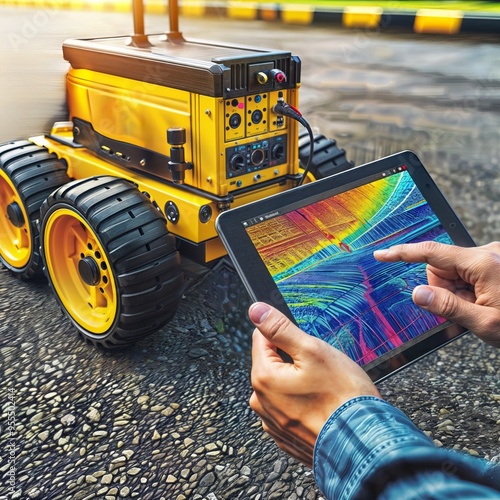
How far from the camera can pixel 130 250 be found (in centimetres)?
234

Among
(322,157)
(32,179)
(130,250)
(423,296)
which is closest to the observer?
(423,296)

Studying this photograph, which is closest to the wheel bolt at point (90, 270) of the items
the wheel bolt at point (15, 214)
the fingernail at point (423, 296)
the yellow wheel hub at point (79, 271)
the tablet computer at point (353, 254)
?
the yellow wheel hub at point (79, 271)

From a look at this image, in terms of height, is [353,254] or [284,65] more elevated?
[284,65]

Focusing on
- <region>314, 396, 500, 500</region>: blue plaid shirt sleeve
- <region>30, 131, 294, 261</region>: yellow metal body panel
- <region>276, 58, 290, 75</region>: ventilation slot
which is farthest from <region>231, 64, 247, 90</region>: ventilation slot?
<region>314, 396, 500, 500</region>: blue plaid shirt sleeve

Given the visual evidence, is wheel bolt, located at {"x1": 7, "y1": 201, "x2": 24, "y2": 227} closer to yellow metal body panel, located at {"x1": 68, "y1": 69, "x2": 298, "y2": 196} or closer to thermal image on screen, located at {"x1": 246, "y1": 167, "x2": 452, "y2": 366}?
yellow metal body panel, located at {"x1": 68, "y1": 69, "x2": 298, "y2": 196}

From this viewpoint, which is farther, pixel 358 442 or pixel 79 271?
pixel 79 271

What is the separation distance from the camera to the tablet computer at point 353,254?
144cm

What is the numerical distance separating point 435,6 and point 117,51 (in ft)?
26.5

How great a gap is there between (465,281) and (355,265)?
0.27 meters

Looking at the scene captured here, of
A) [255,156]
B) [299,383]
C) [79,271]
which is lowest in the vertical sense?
[79,271]

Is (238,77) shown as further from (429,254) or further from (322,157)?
(429,254)

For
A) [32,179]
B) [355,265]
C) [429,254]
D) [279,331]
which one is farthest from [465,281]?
[32,179]

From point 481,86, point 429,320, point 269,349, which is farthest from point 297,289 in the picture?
point 481,86

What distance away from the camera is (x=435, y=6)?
9.45m
